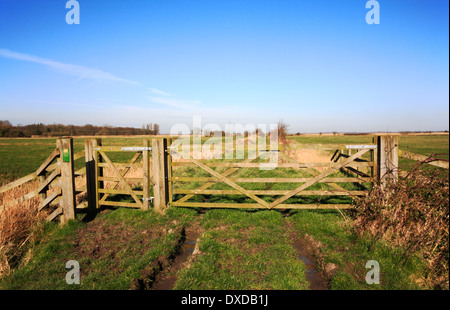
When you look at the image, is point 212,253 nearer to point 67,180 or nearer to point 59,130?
point 67,180

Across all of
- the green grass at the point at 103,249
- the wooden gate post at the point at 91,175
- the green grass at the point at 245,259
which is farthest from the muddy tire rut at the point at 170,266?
the wooden gate post at the point at 91,175

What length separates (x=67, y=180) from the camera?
684cm

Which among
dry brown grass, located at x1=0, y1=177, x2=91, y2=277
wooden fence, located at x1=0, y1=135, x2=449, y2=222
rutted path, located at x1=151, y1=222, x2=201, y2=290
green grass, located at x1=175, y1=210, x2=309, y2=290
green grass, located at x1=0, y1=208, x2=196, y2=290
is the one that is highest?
wooden fence, located at x1=0, y1=135, x2=449, y2=222

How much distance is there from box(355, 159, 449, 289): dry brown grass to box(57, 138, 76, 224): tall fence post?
7.01m

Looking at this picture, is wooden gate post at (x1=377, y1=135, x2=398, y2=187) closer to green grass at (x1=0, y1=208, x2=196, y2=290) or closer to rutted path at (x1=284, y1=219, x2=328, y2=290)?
rutted path at (x1=284, y1=219, x2=328, y2=290)

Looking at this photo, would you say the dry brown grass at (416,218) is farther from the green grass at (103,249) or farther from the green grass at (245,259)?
the green grass at (103,249)

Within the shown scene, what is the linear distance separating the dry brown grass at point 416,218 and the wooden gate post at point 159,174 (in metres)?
5.11

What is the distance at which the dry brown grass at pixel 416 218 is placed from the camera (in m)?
4.19

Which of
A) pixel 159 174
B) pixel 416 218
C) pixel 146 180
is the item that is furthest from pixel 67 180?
pixel 416 218

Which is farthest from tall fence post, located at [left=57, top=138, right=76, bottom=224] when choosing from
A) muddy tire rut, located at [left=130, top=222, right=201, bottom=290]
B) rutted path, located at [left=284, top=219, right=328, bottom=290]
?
rutted path, located at [left=284, top=219, right=328, bottom=290]

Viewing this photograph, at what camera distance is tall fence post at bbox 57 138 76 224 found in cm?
682

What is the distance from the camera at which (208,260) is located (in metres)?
4.87
